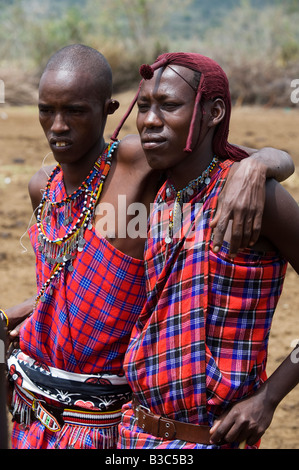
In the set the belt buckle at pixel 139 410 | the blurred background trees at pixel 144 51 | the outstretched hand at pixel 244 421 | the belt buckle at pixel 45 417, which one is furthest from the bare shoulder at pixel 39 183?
the blurred background trees at pixel 144 51

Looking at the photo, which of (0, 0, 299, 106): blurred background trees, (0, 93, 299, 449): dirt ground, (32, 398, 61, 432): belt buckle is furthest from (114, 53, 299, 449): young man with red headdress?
(0, 0, 299, 106): blurred background trees

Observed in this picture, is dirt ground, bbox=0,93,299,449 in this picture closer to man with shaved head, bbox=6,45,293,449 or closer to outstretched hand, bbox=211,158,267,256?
man with shaved head, bbox=6,45,293,449

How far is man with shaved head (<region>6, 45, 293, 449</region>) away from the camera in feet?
7.83

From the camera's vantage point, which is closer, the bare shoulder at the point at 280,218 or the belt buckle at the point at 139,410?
the bare shoulder at the point at 280,218

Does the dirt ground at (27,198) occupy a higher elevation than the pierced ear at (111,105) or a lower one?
lower

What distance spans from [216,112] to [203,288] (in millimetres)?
567

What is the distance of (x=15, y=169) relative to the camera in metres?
8.69

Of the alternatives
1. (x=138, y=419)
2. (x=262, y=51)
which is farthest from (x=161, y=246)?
(x=262, y=51)

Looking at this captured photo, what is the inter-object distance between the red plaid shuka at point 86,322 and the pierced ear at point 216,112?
54cm

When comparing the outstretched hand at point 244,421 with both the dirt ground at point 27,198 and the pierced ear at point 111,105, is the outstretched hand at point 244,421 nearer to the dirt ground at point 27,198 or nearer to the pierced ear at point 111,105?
the dirt ground at point 27,198

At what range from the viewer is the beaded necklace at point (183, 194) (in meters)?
2.14

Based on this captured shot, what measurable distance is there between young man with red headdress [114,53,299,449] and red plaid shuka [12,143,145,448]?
22cm

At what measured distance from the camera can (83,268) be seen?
2.42 meters

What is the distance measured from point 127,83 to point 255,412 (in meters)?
11.9
